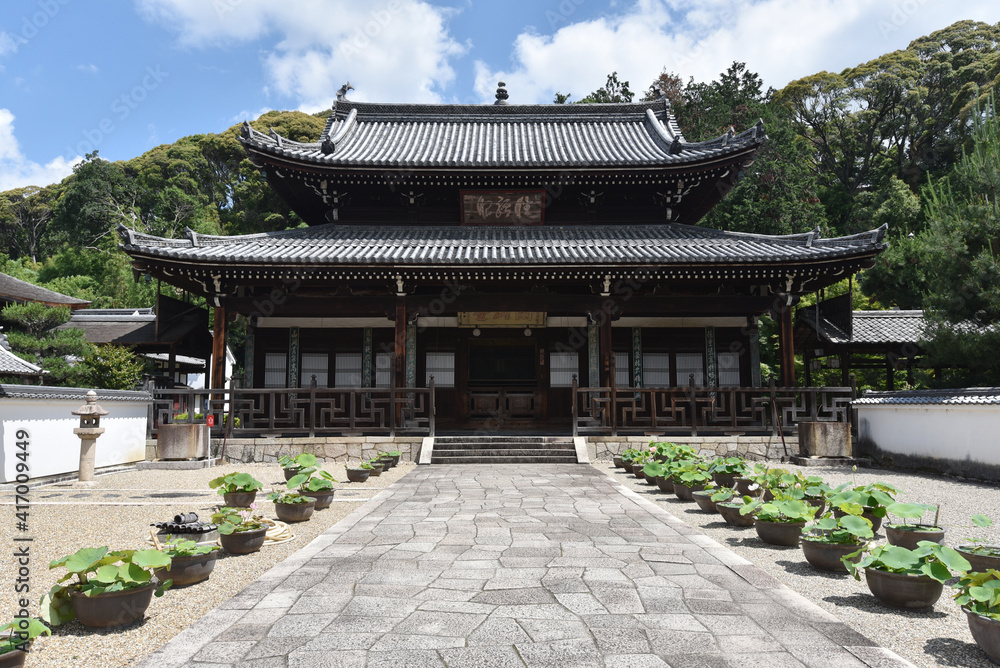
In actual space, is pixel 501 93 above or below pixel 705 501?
above

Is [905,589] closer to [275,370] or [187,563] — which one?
[187,563]

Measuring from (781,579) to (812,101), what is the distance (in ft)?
144

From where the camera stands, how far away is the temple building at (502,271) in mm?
13273

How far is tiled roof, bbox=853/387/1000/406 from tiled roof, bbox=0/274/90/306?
27546 mm

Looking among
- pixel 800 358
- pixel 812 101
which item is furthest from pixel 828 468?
pixel 812 101

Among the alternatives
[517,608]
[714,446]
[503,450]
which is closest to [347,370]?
[503,450]

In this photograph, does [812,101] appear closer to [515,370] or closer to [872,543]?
[515,370]

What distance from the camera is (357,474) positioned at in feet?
32.8

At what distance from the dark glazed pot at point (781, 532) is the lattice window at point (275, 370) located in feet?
42.8

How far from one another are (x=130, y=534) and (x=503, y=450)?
24.8 ft

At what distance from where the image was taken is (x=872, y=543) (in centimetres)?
570

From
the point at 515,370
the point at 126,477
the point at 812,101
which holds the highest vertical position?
the point at 812,101

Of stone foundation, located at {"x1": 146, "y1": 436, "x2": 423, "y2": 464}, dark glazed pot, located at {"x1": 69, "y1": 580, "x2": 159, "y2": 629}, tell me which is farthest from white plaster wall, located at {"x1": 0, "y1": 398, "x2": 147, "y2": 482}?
dark glazed pot, located at {"x1": 69, "y1": 580, "x2": 159, "y2": 629}

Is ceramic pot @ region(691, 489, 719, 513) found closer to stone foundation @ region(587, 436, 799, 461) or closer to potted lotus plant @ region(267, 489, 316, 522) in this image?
potted lotus plant @ region(267, 489, 316, 522)
